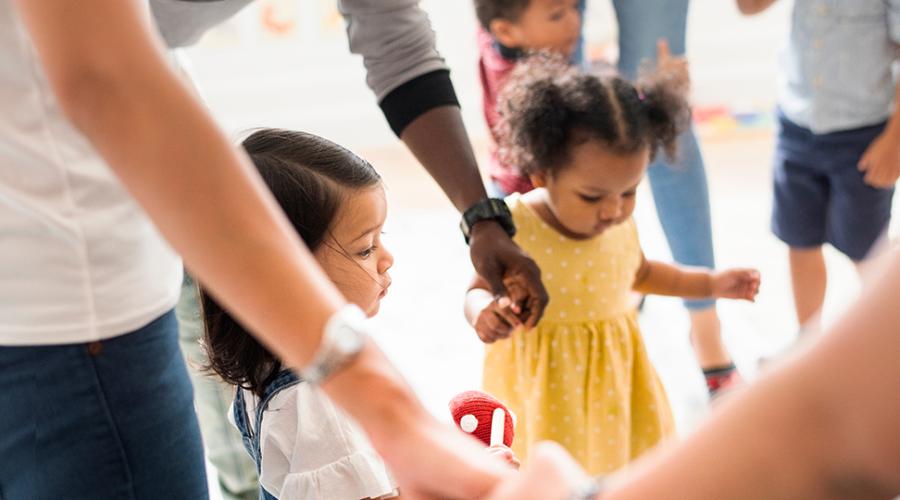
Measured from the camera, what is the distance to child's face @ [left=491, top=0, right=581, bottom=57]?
1.96 m

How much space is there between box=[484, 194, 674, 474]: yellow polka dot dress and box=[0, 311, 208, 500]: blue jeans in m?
0.63

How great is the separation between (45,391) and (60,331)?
52mm

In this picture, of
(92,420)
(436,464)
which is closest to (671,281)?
(92,420)

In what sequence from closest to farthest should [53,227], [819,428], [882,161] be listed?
[819,428] → [53,227] → [882,161]

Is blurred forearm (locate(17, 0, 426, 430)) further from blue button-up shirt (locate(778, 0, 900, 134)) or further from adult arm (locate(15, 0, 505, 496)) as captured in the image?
blue button-up shirt (locate(778, 0, 900, 134))

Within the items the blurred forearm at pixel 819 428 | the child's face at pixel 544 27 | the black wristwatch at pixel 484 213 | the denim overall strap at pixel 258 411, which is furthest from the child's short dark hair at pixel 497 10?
the blurred forearm at pixel 819 428

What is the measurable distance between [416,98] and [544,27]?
865mm

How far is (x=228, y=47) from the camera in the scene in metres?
3.65

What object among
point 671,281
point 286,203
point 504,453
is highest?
point 286,203

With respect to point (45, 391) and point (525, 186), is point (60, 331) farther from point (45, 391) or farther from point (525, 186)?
point (525, 186)

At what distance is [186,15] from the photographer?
3.61 feet

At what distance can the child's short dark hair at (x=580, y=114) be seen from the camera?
1.42 meters

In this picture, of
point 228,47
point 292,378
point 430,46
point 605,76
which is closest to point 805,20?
point 605,76

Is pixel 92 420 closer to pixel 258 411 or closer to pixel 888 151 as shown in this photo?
pixel 258 411
